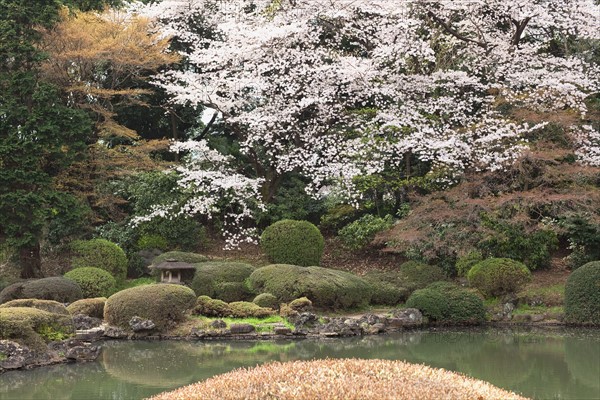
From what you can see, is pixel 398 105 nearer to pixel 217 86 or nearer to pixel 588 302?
pixel 217 86

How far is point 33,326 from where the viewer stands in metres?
9.46

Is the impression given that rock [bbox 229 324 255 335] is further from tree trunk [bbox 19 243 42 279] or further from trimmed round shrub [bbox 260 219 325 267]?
tree trunk [bbox 19 243 42 279]

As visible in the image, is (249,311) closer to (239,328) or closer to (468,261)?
(239,328)

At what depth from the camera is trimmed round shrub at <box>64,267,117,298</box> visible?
44.9ft

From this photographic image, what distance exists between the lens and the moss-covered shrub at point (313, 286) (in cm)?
1302

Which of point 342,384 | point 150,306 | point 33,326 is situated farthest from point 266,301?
point 342,384

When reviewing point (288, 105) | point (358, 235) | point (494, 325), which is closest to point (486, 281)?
point (494, 325)

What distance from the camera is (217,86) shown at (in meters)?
17.5

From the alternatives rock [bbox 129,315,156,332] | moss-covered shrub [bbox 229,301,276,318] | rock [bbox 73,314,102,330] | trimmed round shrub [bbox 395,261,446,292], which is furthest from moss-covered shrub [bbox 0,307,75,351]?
trimmed round shrub [bbox 395,261,446,292]

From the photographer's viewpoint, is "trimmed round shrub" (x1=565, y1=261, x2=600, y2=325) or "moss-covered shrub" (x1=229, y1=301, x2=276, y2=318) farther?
"moss-covered shrub" (x1=229, y1=301, x2=276, y2=318)

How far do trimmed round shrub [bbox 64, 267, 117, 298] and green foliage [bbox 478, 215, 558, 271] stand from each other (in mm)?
7914

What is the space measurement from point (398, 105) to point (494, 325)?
21.0 ft

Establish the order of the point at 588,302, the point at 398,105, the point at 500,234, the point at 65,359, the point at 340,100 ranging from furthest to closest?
the point at 340,100, the point at 398,105, the point at 500,234, the point at 588,302, the point at 65,359

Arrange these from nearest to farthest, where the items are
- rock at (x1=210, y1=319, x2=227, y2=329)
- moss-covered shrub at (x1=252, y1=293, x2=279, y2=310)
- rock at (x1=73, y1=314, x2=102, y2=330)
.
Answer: rock at (x1=73, y1=314, x2=102, y2=330) < rock at (x1=210, y1=319, x2=227, y2=329) < moss-covered shrub at (x1=252, y1=293, x2=279, y2=310)
